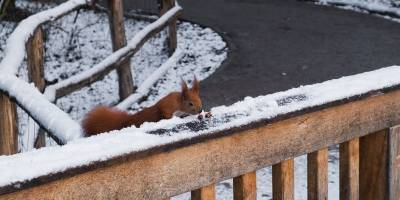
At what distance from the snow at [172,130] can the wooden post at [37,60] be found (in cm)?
342

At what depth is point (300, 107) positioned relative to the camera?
1.80 meters

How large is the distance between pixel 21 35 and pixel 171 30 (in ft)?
18.0

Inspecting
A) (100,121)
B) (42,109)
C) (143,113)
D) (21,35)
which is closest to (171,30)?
(21,35)

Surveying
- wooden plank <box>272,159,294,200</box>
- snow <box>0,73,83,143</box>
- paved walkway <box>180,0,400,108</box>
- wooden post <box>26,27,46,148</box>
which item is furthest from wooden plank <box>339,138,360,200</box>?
paved walkway <box>180,0,400,108</box>

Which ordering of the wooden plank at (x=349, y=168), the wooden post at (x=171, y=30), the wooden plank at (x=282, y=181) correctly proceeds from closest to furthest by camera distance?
the wooden plank at (x=282, y=181) → the wooden plank at (x=349, y=168) → the wooden post at (x=171, y=30)

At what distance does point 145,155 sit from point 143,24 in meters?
11.1

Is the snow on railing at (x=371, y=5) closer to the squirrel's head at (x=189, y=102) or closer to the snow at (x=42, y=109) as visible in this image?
the squirrel's head at (x=189, y=102)

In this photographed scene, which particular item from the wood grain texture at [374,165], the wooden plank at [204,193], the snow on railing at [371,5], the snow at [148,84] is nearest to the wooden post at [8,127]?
the wood grain texture at [374,165]

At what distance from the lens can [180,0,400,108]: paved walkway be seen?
8.71 metres

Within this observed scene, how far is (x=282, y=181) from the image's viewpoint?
186cm

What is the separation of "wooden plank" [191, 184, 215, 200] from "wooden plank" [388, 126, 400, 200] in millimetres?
722

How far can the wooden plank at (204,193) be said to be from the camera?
1705 mm

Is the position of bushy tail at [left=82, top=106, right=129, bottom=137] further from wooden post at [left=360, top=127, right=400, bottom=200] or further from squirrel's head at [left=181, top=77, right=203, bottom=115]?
wooden post at [left=360, top=127, right=400, bottom=200]

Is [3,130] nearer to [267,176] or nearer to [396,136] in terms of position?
[267,176]
